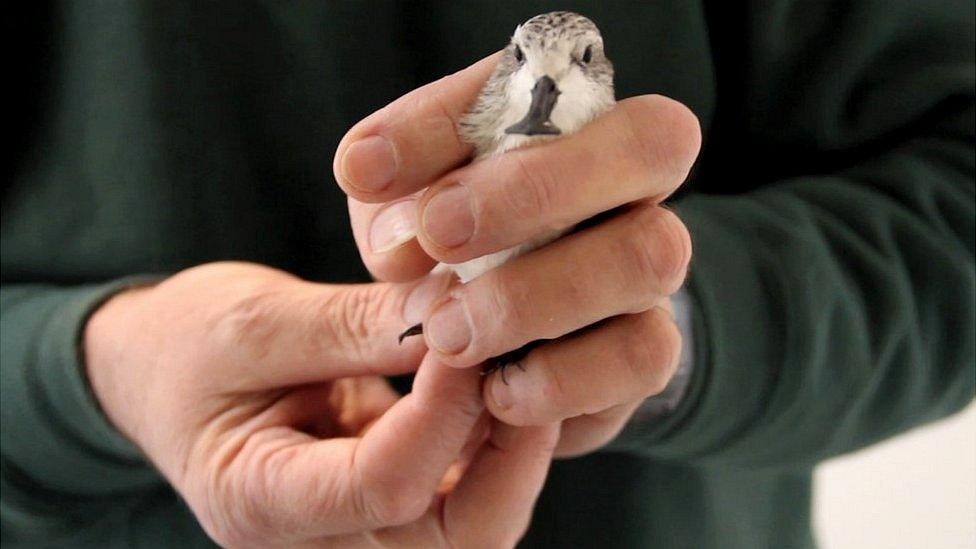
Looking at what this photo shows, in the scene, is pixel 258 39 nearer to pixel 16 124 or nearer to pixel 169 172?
pixel 169 172

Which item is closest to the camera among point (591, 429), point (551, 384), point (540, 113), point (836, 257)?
point (540, 113)

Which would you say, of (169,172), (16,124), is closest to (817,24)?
(169,172)

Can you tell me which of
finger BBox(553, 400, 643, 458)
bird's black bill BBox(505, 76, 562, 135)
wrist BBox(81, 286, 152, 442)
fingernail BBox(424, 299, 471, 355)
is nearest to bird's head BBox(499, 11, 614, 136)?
bird's black bill BBox(505, 76, 562, 135)

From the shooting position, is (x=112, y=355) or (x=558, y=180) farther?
(x=112, y=355)

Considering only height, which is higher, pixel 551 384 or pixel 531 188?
pixel 531 188

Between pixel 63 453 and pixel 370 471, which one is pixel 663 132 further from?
pixel 63 453

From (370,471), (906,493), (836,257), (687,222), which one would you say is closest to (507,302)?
(370,471)
